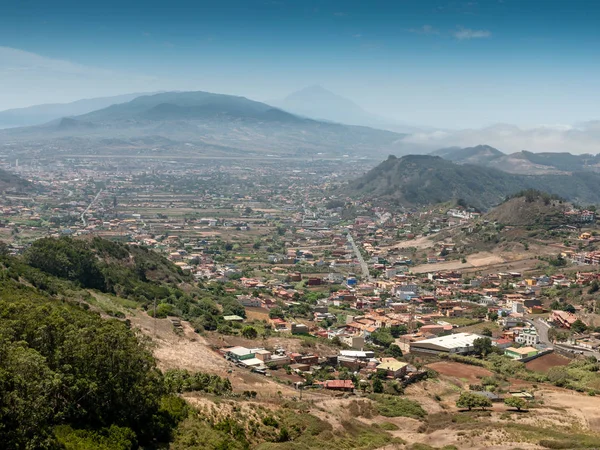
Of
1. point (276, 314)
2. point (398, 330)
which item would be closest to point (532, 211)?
point (398, 330)

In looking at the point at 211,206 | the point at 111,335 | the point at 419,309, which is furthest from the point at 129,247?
the point at 211,206

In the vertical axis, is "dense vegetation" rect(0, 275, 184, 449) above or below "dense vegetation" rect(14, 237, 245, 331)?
above

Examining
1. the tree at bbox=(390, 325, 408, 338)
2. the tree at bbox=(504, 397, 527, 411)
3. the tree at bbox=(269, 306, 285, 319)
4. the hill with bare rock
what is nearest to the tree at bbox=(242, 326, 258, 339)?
the tree at bbox=(269, 306, 285, 319)

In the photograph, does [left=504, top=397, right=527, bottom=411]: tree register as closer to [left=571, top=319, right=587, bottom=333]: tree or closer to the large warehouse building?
the large warehouse building

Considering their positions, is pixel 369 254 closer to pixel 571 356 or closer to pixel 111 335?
pixel 571 356

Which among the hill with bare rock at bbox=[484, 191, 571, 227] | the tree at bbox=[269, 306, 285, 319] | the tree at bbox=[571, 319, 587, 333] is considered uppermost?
the hill with bare rock at bbox=[484, 191, 571, 227]

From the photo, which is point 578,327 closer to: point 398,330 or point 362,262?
point 398,330
